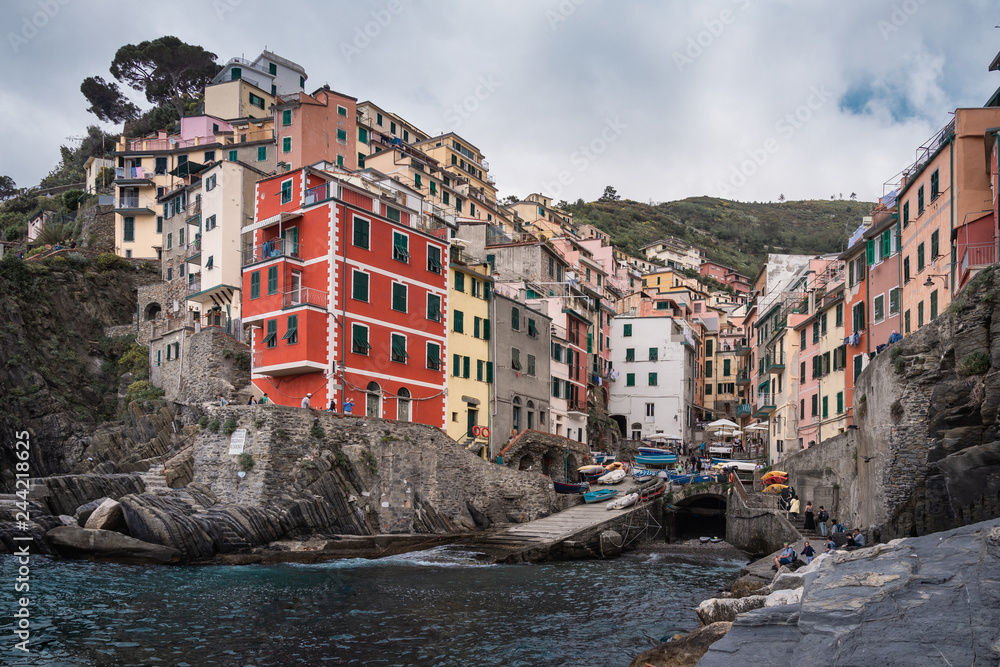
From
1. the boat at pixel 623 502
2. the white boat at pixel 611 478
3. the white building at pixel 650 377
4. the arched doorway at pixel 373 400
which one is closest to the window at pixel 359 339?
the arched doorway at pixel 373 400

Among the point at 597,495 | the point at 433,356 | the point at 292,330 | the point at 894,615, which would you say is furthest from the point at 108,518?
the point at 894,615

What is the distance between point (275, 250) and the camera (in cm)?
4309

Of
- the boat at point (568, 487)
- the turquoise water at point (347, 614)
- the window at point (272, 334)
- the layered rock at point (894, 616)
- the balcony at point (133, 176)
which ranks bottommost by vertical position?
the turquoise water at point (347, 614)

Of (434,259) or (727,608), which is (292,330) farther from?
(727,608)

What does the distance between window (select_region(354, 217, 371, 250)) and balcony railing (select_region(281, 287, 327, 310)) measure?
3504mm

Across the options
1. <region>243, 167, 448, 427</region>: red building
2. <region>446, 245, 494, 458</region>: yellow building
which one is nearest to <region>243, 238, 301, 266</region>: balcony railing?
<region>243, 167, 448, 427</region>: red building

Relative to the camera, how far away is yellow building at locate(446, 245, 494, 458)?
48438 millimetres

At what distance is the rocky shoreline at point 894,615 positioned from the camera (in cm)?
1091

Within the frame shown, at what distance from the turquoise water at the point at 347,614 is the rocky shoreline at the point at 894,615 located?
6749 mm

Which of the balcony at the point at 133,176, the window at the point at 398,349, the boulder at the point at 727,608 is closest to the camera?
the boulder at the point at 727,608

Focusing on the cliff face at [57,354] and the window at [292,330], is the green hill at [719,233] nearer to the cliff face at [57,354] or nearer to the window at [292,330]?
the cliff face at [57,354]

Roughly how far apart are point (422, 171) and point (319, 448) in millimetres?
42730

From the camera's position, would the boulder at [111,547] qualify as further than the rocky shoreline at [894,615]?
Yes

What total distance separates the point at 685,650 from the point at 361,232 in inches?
1199
